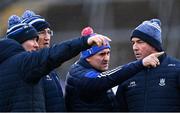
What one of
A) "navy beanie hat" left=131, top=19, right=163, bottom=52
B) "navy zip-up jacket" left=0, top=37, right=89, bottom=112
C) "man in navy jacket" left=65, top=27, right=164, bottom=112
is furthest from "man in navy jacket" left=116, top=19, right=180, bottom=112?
"navy zip-up jacket" left=0, top=37, right=89, bottom=112

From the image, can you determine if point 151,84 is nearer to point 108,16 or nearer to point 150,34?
point 150,34

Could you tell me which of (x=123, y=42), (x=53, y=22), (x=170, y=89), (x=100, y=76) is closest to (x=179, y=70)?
(x=170, y=89)

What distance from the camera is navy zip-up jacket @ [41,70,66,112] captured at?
7.19 meters

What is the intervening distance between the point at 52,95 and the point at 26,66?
0.55 m

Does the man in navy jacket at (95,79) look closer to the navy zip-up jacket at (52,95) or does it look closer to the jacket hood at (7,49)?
the navy zip-up jacket at (52,95)

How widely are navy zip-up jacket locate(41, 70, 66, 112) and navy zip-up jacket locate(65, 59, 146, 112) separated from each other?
117 mm

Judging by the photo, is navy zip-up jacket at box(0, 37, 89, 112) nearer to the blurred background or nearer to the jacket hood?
the jacket hood

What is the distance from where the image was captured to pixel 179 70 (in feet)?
23.8

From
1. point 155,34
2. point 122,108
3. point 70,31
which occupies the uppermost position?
point 155,34

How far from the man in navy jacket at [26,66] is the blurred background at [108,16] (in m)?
9.29

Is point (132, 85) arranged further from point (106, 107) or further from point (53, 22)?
point (53, 22)

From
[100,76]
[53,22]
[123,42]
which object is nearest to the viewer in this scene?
[100,76]

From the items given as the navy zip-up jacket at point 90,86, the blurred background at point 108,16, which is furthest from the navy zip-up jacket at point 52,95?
the blurred background at point 108,16

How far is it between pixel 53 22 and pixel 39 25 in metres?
10.7
